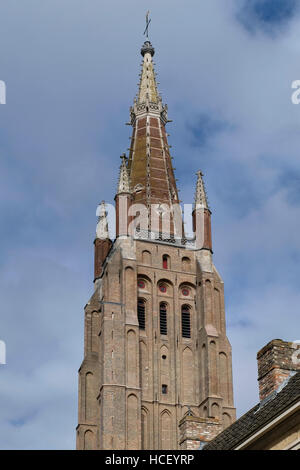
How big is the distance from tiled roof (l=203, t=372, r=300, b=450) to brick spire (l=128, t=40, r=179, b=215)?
5640 cm

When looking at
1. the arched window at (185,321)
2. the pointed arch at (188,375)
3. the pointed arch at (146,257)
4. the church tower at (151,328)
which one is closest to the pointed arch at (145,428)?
the church tower at (151,328)

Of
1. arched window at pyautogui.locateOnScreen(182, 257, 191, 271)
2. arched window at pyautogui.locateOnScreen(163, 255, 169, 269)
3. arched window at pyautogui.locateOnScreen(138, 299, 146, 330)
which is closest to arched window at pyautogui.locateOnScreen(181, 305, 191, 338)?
arched window at pyautogui.locateOnScreen(138, 299, 146, 330)

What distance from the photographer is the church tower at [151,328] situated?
66.1 m

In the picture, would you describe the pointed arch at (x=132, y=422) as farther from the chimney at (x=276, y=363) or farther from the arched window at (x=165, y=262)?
the chimney at (x=276, y=363)

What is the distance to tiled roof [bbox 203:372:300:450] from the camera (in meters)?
18.5

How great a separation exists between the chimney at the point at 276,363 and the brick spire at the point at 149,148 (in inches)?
2215

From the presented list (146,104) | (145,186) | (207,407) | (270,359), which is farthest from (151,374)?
(270,359)

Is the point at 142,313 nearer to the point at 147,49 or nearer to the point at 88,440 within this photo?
the point at 88,440
